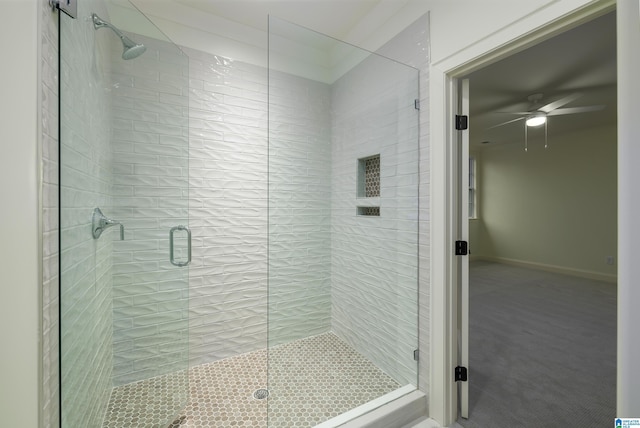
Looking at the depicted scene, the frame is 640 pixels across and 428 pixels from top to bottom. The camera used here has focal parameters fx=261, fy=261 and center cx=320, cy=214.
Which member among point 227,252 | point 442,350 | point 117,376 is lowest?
point 117,376

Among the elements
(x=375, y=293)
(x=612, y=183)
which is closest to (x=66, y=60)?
(x=375, y=293)

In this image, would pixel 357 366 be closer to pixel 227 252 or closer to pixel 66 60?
pixel 227 252

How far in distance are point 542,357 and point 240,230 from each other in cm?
279

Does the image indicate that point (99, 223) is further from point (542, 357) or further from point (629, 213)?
point (542, 357)

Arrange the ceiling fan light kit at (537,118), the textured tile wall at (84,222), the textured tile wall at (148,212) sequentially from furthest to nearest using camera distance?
the ceiling fan light kit at (537,118) → the textured tile wall at (148,212) → the textured tile wall at (84,222)

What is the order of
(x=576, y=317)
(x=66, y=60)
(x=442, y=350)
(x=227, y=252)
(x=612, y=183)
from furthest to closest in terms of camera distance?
(x=612, y=183) → (x=576, y=317) → (x=227, y=252) → (x=442, y=350) → (x=66, y=60)

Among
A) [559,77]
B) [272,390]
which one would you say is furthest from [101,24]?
[559,77]

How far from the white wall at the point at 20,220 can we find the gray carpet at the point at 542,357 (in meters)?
2.05

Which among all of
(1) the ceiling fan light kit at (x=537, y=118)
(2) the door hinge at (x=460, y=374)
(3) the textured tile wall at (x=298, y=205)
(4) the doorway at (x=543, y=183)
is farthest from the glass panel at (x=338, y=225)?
(1) the ceiling fan light kit at (x=537, y=118)

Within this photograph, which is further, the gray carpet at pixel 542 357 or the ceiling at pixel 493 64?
the ceiling at pixel 493 64

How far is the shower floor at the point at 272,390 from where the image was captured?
4.90 ft

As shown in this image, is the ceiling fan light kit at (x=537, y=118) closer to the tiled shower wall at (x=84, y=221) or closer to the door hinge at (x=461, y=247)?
the door hinge at (x=461, y=247)

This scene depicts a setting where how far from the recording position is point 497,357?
7.36 ft

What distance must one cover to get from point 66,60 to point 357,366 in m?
2.30
